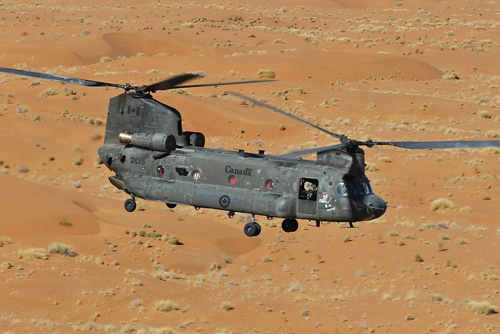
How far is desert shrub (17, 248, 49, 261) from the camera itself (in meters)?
41.6

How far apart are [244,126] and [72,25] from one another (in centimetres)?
5410

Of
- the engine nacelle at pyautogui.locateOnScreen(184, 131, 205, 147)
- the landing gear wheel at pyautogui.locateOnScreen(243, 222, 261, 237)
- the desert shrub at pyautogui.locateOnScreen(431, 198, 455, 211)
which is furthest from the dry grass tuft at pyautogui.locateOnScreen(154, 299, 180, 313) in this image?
the desert shrub at pyautogui.locateOnScreen(431, 198, 455, 211)

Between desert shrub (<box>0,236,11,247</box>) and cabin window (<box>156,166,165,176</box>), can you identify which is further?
desert shrub (<box>0,236,11,247</box>)

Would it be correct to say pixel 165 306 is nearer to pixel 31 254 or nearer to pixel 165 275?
pixel 165 275

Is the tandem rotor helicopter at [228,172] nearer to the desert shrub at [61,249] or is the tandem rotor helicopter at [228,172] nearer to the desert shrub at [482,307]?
the desert shrub at [61,249]

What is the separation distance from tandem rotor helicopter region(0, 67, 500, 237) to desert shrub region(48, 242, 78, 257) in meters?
11.4

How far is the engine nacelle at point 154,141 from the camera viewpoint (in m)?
31.2

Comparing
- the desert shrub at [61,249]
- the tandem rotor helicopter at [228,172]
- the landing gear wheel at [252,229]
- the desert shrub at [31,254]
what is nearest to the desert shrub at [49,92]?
the desert shrub at [61,249]

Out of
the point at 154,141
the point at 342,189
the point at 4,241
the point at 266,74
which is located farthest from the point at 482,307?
the point at 266,74

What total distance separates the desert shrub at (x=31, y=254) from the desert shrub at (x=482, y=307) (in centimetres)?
1861

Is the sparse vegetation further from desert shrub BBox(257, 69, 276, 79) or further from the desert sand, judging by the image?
desert shrub BBox(257, 69, 276, 79)

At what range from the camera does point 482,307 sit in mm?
41500

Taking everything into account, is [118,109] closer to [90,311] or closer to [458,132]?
[90,311]

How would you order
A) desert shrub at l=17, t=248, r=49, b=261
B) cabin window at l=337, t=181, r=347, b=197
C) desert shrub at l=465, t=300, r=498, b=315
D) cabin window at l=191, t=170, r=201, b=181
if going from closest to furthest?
cabin window at l=337, t=181, r=347, b=197 < cabin window at l=191, t=170, r=201, b=181 < desert shrub at l=465, t=300, r=498, b=315 < desert shrub at l=17, t=248, r=49, b=261
